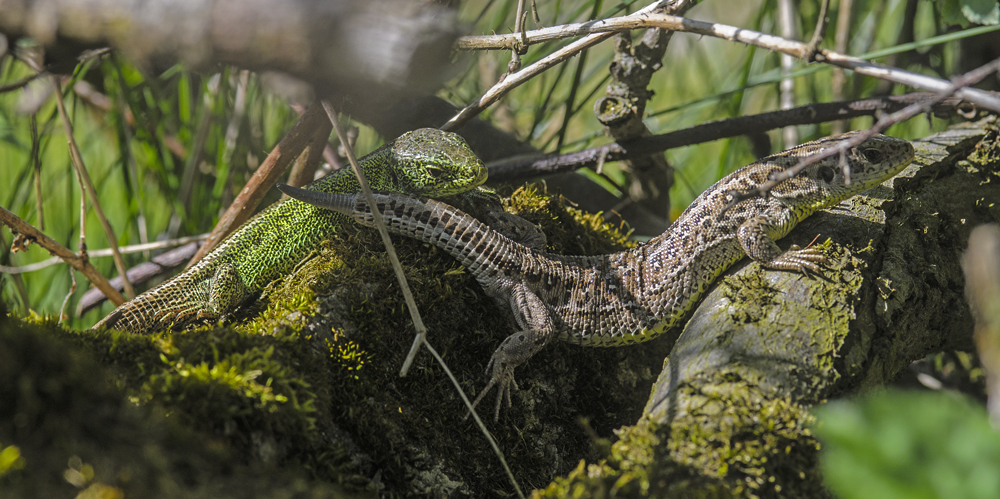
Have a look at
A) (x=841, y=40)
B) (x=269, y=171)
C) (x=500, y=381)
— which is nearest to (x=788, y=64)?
(x=841, y=40)

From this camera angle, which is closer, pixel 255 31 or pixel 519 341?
pixel 255 31

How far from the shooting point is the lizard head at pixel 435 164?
3.70 meters

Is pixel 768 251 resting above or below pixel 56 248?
above

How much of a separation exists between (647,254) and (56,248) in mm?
3898

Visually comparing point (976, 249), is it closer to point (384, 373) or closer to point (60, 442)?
point (60, 442)

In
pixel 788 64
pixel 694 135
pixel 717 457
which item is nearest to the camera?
pixel 717 457

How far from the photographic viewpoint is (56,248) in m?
3.82

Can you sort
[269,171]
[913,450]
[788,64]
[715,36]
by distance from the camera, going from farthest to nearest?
[788,64] < [269,171] < [715,36] < [913,450]

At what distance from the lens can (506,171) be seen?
4.62 metres

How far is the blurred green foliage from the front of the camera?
1.29 m

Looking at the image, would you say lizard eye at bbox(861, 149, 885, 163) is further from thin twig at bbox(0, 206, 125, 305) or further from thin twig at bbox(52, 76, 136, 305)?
thin twig at bbox(0, 206, 125, 305)

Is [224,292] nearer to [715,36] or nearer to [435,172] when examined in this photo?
[435,172]

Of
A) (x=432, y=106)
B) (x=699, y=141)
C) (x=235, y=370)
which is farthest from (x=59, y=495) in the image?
(x=699, y=141)

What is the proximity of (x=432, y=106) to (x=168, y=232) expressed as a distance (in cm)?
279
